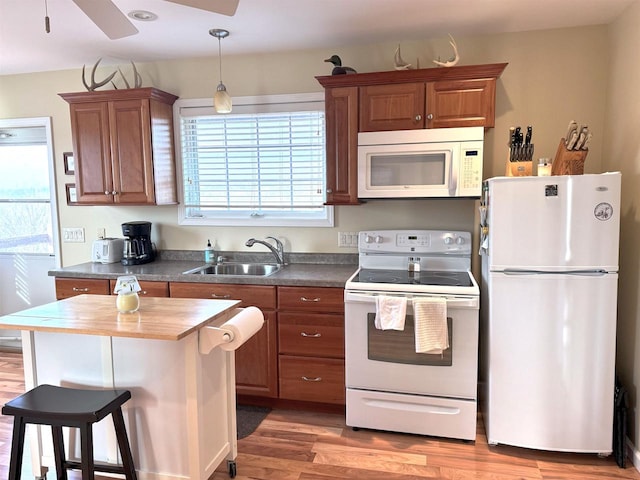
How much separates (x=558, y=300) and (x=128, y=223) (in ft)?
9.78

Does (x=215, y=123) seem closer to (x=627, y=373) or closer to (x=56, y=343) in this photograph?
(x=56, y=343)

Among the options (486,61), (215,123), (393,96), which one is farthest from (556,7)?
(215,123)

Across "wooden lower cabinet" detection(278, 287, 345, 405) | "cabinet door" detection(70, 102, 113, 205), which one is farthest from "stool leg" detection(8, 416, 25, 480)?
"cabinet door" detection(70, 102, 113, 205)

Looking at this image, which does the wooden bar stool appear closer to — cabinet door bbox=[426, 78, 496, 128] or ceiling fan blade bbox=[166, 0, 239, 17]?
ceiling fan blade bbox=[166, 0, 239, 17]

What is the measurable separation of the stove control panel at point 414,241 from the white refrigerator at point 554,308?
0.56 m

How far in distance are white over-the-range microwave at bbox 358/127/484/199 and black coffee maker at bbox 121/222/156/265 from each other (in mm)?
1760

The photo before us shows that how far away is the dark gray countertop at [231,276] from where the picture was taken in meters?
2.78

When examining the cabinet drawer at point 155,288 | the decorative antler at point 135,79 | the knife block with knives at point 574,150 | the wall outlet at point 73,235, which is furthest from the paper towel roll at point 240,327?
the wall outlet at point 73,235

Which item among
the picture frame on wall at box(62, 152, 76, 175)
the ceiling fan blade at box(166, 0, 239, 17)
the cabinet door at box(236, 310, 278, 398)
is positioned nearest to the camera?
the ceiling fan blade at box(166, 0, 239, 17)

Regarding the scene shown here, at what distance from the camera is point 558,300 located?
2297 mm

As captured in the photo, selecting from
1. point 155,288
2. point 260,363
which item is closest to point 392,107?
point 260,363

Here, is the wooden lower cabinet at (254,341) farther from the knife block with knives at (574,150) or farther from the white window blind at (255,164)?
the knife block with knives at (574,150)

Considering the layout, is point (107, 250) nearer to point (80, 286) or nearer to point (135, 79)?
point (80, 286)

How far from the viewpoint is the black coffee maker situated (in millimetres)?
3368
